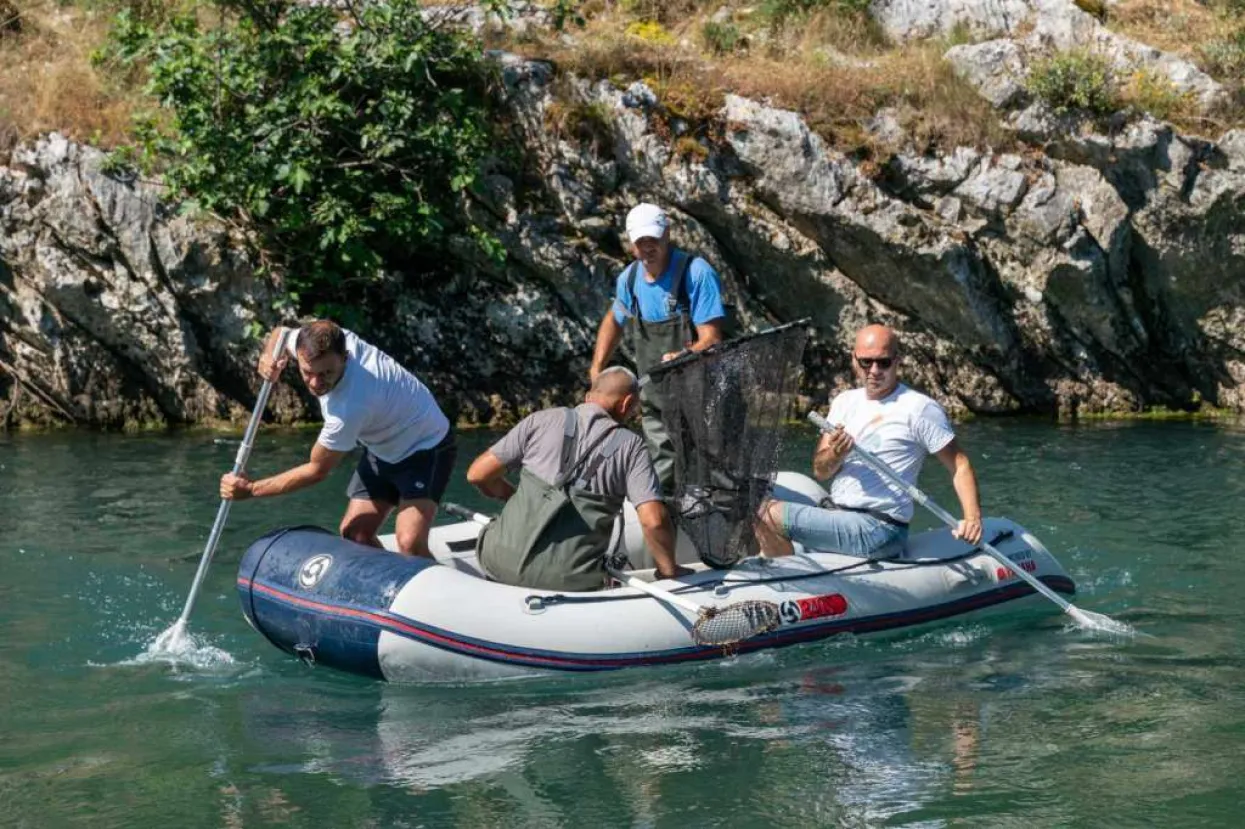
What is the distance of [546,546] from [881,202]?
8514 mm

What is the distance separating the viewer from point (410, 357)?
1546 cm

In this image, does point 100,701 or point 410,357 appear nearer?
point 100,701

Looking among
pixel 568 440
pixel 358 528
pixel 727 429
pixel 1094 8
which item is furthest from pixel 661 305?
pixel 1094 8

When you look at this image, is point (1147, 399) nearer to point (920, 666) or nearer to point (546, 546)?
point (920, 666)

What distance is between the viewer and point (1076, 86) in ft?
50.2

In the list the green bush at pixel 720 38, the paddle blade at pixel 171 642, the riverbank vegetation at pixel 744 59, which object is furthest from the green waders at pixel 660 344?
the green bush at pixel 720 38

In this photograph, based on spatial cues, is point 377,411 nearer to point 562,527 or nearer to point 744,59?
point 562,527

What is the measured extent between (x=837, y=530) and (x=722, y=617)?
36.7 inches

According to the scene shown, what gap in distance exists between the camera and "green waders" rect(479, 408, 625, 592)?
7281mm

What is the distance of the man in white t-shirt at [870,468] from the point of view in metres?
7.77

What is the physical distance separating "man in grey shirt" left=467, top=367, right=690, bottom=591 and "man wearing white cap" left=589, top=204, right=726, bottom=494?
2.93 ft

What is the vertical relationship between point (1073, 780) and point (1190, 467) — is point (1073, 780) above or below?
below

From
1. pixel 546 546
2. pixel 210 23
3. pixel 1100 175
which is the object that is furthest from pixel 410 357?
pixel 546 546

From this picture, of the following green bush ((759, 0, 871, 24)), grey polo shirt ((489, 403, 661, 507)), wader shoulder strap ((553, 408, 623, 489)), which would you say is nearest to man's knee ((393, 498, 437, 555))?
grey polo shirt ((489, 403, 661, 507))
